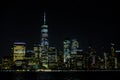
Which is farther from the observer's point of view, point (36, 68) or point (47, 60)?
point (47, 60)
